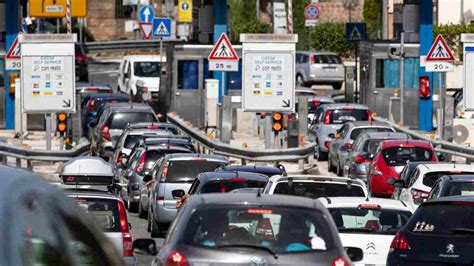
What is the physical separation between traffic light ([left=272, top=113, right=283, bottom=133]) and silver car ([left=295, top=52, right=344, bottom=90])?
2550cm

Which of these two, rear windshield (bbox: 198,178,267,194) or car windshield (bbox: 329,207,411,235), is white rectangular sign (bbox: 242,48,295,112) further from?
car windshield (bbox: 329,207,411,235)

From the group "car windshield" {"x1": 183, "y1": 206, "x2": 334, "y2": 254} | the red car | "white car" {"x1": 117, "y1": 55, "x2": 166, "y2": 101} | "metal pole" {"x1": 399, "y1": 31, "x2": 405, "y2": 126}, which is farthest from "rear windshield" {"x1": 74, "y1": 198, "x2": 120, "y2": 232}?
"white car" {"x1": 117, "y1": 55, "x2": 166, "y2": 101}

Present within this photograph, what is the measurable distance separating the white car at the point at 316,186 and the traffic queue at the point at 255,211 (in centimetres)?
2

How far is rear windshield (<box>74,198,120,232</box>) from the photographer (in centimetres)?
1505

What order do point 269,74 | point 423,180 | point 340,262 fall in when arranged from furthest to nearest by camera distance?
point 269,74, point 423,180, point 340,262

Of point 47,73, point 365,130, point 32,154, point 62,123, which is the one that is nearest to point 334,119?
point 365,130

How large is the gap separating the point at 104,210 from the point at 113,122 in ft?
65.4

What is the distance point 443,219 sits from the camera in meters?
13.5

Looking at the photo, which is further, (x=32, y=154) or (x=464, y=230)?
(x=32, y=154)

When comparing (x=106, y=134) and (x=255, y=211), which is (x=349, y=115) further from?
(x=255, y=211)

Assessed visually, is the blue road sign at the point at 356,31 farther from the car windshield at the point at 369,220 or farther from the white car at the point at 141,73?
the car windshield at the point at 369,220

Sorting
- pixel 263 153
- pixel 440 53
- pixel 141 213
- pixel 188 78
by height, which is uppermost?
pixel 440 53

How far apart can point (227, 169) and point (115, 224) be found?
5.82 meters

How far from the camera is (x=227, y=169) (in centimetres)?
2072
